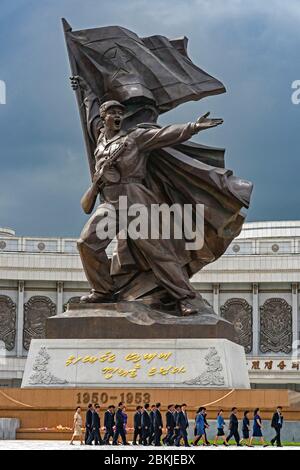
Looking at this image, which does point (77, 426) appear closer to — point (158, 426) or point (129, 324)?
point (158, 426)

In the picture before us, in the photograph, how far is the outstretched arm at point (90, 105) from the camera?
20328 millimetres

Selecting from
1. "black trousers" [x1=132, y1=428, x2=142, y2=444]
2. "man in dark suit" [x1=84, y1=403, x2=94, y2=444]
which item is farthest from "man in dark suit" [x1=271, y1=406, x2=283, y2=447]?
"man in dark suit" [x1=84, y1=403, x2=94, y2=444]

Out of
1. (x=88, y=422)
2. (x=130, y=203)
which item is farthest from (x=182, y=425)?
(x=130, y=203)

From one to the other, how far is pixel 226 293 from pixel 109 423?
2978cm

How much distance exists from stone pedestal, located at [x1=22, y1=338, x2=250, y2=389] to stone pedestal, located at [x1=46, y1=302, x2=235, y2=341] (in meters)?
0.12

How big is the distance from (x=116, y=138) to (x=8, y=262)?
87.0 feet

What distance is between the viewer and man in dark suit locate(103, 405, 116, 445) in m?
17.0

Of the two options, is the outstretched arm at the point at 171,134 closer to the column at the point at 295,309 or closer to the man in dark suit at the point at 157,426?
the man in dark suit at the point at 157,426

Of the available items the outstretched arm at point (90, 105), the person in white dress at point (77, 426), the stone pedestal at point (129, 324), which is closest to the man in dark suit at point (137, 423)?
the person in white dress at point (77, 426)

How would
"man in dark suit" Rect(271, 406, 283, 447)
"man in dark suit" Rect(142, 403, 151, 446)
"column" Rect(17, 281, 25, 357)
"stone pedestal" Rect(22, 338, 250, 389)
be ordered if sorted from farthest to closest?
"column" Rect(17, 281, 25, 357) → "stone pedestal" Rect(22, 338, 250, 389) → "man in dark suit" Rect(271, 406, 283, 447) → "man in dark suit" Rect(142, 403, 151, 446)

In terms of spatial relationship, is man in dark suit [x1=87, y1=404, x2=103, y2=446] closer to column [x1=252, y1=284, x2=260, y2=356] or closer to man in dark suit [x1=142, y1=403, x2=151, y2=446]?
man in dark suit [x1=142, y1=403, x2=151, y2=446]

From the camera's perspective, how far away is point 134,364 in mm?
18906

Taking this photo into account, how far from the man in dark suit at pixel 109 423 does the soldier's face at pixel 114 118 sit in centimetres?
503

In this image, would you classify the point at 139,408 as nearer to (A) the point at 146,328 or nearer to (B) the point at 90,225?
(A) the point at 146,328
